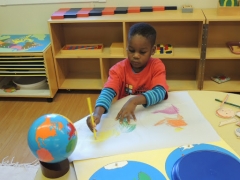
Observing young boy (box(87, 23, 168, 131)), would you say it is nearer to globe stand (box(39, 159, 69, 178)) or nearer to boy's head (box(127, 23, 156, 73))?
boy's head (box(127, 23, 156, 73))

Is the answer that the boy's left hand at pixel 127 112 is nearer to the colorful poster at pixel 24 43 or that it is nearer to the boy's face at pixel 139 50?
the boy's face at pixel 139 50

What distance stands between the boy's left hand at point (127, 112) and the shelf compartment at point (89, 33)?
146cm

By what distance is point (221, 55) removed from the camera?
2.18 m

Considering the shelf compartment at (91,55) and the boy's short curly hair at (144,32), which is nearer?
the boy's short curly hair at (144,32)

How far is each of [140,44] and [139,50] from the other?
29mm

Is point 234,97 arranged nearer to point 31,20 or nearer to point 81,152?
point 81,152

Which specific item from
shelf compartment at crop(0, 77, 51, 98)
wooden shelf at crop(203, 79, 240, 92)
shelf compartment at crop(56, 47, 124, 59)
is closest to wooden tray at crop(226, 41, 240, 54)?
wooden shelf at crop(203, 79, 240, 92)

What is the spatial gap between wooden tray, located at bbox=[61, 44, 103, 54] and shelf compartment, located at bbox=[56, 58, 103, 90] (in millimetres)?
122

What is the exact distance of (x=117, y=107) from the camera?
111cm

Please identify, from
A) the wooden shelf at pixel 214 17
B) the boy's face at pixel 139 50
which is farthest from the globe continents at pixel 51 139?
the wooden shelf at pixel 214 17

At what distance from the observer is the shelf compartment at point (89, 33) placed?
242 centimetres

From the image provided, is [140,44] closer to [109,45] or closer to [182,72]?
[109,45]

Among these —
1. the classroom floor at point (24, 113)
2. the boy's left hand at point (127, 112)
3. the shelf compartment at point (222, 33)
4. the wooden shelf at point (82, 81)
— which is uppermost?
the boy's left hand at point (127, 112)

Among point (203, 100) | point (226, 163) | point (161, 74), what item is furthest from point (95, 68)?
point (226, 163)
